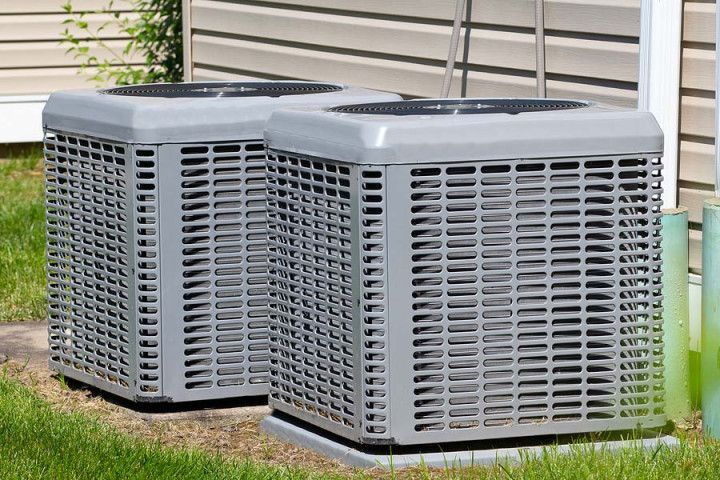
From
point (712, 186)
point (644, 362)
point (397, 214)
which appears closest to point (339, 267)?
point (397, 214)

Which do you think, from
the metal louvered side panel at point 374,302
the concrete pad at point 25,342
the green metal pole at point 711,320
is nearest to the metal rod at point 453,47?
the green metal pole at point 711,320

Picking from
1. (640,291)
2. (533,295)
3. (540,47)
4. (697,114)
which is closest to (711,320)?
(640,291)

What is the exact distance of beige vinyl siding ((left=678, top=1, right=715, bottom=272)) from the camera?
5043 mm

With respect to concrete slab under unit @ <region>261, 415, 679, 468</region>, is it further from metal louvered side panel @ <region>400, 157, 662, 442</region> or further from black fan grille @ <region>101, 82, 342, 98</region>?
black fan grille @ <region>101, 82, 342, 98</region>

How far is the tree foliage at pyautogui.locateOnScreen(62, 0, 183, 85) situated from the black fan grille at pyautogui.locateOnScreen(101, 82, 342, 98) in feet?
15.3

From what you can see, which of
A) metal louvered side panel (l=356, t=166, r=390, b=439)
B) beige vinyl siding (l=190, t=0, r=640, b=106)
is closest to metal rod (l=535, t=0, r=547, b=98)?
beige vinyl siding (l=190, t=0, r=640, b=106)

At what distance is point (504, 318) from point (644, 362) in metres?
0.49

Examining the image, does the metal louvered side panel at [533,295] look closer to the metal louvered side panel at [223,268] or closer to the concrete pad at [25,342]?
the metal louvered side panel at [223,268]

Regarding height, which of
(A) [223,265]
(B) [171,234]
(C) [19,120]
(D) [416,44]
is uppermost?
(D) [416,44]

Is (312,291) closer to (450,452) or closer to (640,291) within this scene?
(450,452)

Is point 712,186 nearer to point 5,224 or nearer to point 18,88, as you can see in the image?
point 5,224

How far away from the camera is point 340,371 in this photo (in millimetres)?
4363

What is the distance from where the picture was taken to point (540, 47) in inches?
219

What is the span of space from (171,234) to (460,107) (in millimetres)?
1054
